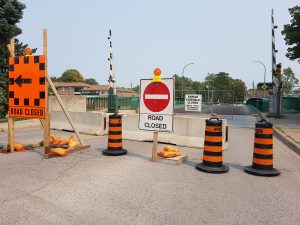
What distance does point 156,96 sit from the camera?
6566 millimetres

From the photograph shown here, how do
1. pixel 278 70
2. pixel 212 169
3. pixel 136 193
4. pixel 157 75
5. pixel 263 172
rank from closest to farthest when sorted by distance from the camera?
1. pixel 136 193
2. pixel 263 172
3. pixel 212 169
4. pixel 157 75
5. pixel 278 70

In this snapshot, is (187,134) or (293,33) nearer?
(187,134)

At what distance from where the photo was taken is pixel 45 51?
22.0 feet

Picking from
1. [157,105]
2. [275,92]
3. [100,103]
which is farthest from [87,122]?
[100,103]

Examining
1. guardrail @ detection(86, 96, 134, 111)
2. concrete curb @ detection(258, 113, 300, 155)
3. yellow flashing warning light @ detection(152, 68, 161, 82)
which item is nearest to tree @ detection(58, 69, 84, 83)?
guardrail @ detection(86, 96, 134, 111)

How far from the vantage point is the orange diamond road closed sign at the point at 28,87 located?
682 cm

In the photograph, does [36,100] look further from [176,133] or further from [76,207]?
[176,133]

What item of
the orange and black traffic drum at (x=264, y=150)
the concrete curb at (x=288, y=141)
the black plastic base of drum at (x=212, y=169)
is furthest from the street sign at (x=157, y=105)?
the concrete curb at (x=288, y=141)

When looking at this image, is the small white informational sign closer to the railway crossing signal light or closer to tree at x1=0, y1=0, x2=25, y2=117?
the railway crossing signal light

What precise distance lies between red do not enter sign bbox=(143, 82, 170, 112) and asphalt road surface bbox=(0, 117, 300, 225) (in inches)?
51.8

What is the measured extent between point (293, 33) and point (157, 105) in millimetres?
16738

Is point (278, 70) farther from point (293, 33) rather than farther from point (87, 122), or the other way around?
point (87, 122)

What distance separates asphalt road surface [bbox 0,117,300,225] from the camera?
3.72m

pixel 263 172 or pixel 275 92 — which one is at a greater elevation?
pixel 275 92
